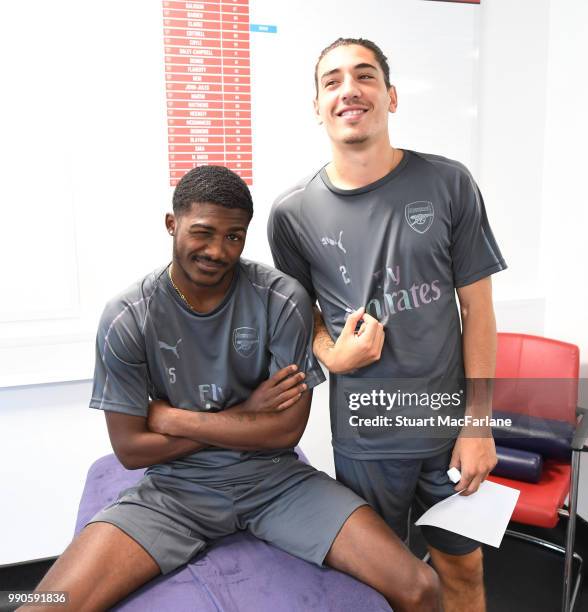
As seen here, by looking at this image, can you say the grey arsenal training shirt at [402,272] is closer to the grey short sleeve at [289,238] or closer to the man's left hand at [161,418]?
the grey short sleeve at [289,238]

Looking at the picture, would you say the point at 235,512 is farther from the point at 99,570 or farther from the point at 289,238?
the point at 289,238

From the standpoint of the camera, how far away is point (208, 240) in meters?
1.39

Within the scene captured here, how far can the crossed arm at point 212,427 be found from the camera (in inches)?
55.6

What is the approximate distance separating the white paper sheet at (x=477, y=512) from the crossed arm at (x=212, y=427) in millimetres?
430

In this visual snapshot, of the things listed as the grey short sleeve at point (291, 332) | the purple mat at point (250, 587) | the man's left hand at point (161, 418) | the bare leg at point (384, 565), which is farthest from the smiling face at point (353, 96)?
the purple mat at point (250, 587)

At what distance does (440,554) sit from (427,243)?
875mm

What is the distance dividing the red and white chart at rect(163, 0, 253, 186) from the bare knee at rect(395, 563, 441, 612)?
172cm

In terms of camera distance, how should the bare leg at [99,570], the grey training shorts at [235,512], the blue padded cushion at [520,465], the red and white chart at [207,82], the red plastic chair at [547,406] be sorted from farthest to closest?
the red and white chart at [207,82]
the blue padded cushion at [520,465]
the red plastic chair at [547,406]
the grey training shorts at [235,512]
the bare leg at [99,570]

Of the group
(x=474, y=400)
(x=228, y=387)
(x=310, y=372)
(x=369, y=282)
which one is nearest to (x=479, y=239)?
(x=369, y=282)

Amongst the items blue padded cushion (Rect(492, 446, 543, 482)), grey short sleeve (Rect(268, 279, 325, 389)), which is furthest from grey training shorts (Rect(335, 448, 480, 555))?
blue padded cushion (Rect(492, 446, 543, 482))

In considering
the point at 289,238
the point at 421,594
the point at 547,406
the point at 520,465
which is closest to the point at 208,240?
the point at 289,238

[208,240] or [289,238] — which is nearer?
Answer: [208,240]

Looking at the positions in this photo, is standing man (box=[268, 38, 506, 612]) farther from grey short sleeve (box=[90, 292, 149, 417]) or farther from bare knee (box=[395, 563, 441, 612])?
grey short sleeve (box=[90, 292, 149, 417])

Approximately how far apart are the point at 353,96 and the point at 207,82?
3.61ft
